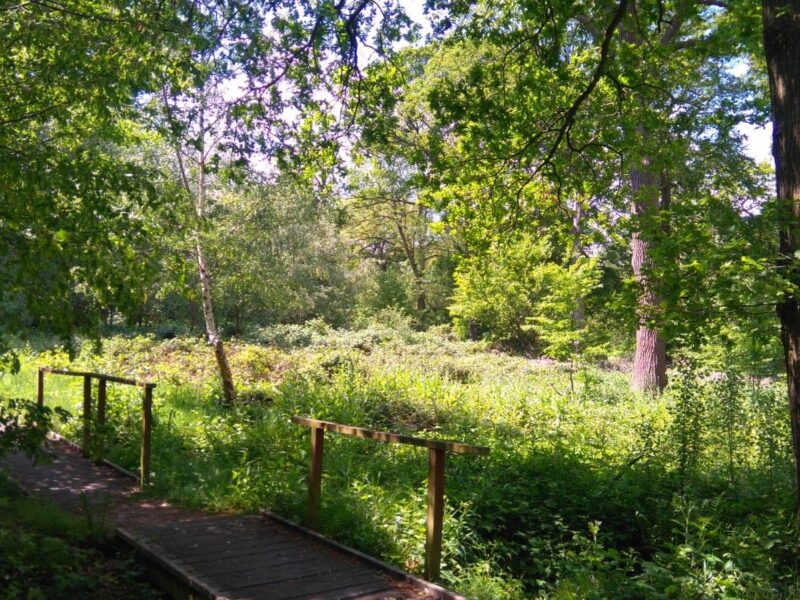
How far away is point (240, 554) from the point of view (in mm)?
5703

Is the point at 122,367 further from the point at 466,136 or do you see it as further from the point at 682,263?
the point at 682,263

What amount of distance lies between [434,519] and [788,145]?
161 inches

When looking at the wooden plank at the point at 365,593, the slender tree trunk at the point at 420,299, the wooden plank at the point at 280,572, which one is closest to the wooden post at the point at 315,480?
the wooden plank at the point at 280,572

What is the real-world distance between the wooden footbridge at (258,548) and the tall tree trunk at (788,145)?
8.66 feet

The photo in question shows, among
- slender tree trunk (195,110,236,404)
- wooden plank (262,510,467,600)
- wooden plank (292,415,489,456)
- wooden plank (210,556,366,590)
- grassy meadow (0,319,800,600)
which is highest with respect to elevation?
slender tree trunk (195,110,236,404)

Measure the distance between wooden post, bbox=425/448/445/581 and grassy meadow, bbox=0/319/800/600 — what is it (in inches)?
7.1

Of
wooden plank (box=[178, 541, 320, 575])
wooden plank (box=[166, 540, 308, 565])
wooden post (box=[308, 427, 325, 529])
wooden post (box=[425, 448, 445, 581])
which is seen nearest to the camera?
wooden post (box=[425, 448, 445, 581])

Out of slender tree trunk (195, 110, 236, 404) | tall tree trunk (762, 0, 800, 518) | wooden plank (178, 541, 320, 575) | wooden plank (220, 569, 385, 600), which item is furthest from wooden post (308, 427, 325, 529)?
slender tree trunk (195, 110, 236, 404)

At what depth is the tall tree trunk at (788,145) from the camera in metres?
5.58

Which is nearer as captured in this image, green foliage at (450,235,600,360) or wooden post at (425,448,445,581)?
wooden post at (425,448,445,581)

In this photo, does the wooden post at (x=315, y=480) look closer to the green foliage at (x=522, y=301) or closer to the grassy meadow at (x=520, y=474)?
the grassy meadow at (x=520, y=474)

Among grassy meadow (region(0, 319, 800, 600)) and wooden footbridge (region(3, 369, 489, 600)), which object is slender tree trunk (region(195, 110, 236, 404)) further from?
wooden footbridge (region(3, 369, 489, 600))

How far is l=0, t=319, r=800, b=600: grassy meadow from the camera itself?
5406 millimetres

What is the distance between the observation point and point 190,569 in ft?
17.4
